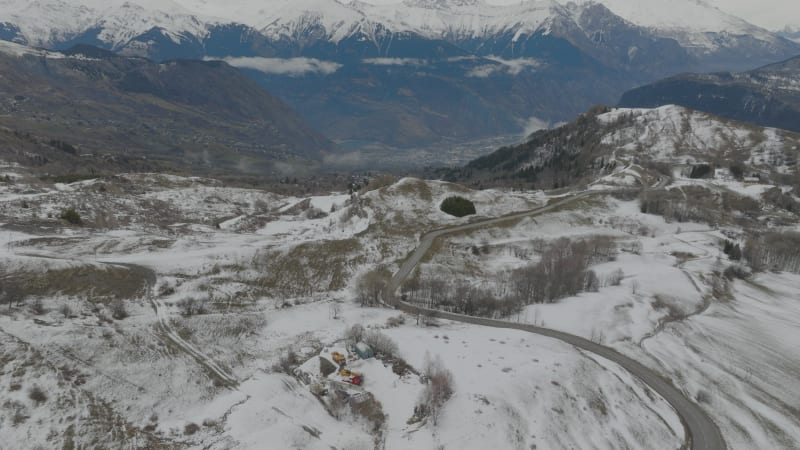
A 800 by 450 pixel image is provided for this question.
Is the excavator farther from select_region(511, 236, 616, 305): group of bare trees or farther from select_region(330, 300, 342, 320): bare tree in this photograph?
select_region(511, 236, 616, 305): group of bare trees

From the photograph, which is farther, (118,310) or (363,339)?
(363,339)

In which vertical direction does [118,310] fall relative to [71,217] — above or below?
above

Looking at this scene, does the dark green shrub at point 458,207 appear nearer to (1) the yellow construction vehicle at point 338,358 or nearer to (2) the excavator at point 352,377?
(1) the yellow construction vehicle at point 338,358

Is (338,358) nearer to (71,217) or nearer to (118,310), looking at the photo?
(118,310)

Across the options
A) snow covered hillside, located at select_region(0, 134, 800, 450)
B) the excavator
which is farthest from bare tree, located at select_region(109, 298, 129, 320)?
the excavator

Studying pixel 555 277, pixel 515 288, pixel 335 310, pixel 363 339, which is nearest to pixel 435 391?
pixel 363 339

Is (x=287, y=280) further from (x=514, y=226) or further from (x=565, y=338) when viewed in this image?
(x=514, y=226)

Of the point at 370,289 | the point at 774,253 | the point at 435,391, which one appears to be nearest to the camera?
the point at 435,391
